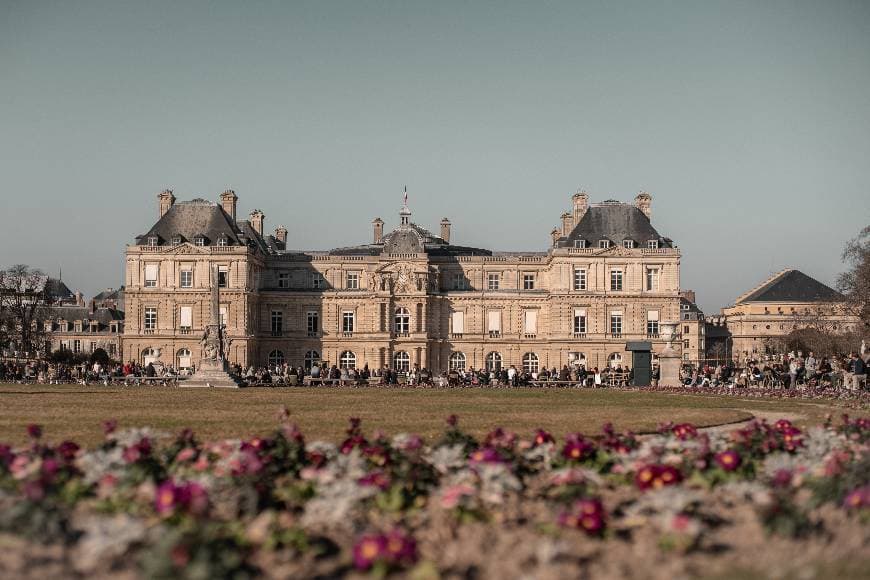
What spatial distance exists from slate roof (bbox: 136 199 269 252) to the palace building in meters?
0.10

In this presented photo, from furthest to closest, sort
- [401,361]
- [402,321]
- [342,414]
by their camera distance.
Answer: [402,321] < [401,361] < [342,414]

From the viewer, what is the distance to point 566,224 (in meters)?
89.0

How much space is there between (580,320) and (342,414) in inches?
2202

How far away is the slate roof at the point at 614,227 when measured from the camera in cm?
8250

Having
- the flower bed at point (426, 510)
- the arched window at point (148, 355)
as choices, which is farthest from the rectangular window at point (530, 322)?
the flower bed at point (426, 510)

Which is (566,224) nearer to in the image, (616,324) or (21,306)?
(616,324)

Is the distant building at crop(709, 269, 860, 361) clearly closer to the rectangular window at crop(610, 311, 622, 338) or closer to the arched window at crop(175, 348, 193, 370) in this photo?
the rectangular window at crop(610, 311, 622, 338)

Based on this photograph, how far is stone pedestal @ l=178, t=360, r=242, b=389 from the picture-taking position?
54.5m

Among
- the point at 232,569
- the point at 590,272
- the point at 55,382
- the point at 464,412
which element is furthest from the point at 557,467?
the point at 590,272

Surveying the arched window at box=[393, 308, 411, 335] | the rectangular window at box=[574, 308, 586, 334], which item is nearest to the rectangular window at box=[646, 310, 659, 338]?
the rectangular window at box=[574, 308, 586, 334]

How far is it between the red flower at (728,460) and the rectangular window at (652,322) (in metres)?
69.4

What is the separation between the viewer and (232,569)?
341 inches

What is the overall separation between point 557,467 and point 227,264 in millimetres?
69087

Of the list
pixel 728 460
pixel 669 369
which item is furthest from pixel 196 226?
pixel 728 460
